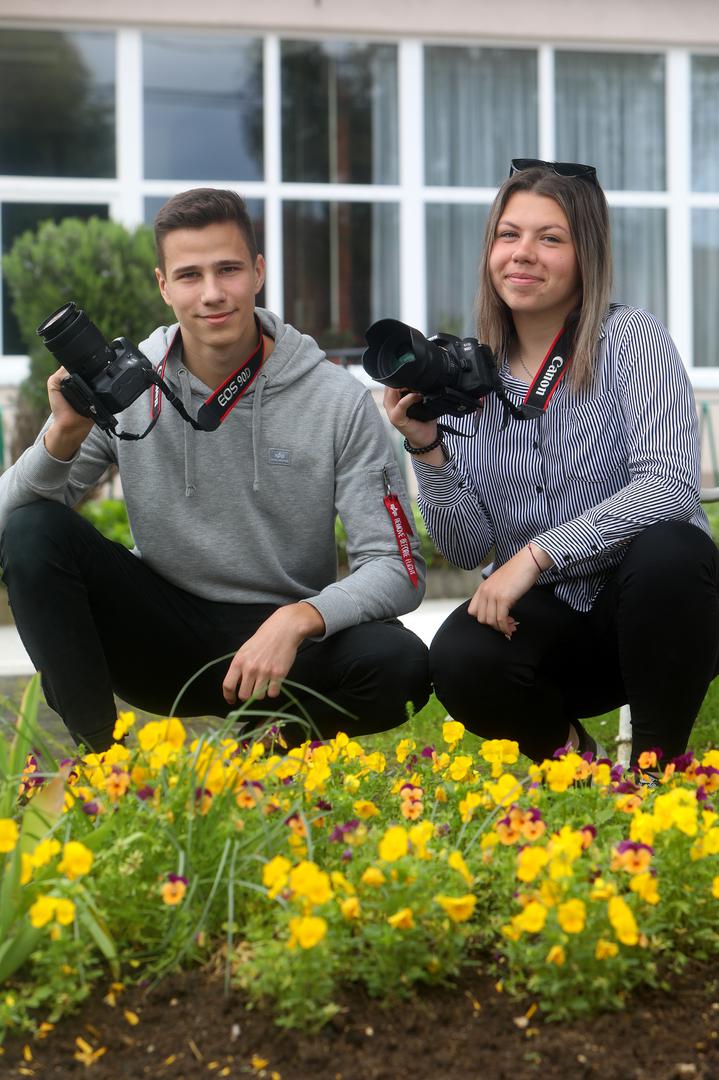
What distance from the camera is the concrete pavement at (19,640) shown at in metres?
4.94

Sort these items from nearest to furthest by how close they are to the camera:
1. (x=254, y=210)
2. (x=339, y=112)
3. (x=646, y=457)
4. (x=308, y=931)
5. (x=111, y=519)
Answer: (x=308, y=931) → (x=646, y=457) → (x=111, y=519) → (x=254, y=210) → (x=339, y=112)

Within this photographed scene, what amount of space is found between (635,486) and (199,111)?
7088 millimetres

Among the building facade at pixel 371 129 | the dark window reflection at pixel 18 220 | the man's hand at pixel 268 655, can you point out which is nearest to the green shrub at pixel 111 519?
the building facade at pixel 371 129

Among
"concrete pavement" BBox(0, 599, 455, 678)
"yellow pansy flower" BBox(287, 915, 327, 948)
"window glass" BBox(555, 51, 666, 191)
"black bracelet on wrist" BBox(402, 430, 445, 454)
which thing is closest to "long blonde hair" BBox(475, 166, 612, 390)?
"black bracelet on wrist" BBox(402, 430, 445, 454)

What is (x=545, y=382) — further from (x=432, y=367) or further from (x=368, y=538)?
(x=368, y=538)

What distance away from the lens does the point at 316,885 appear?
1.60m

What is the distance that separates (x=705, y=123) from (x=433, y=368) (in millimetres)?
8101

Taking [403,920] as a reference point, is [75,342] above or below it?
above

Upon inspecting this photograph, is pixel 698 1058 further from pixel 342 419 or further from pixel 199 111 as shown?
pixel 199 111

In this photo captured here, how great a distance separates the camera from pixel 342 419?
2.96 meters

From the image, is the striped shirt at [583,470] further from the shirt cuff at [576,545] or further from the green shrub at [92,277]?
the green shrub at [92,277]

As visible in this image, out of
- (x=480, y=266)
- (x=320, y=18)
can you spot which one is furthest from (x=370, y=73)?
(x=480, y=266)

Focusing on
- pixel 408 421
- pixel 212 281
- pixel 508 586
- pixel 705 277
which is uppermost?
pixel 705 277

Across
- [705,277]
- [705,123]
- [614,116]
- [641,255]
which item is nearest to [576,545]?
[641,255]
